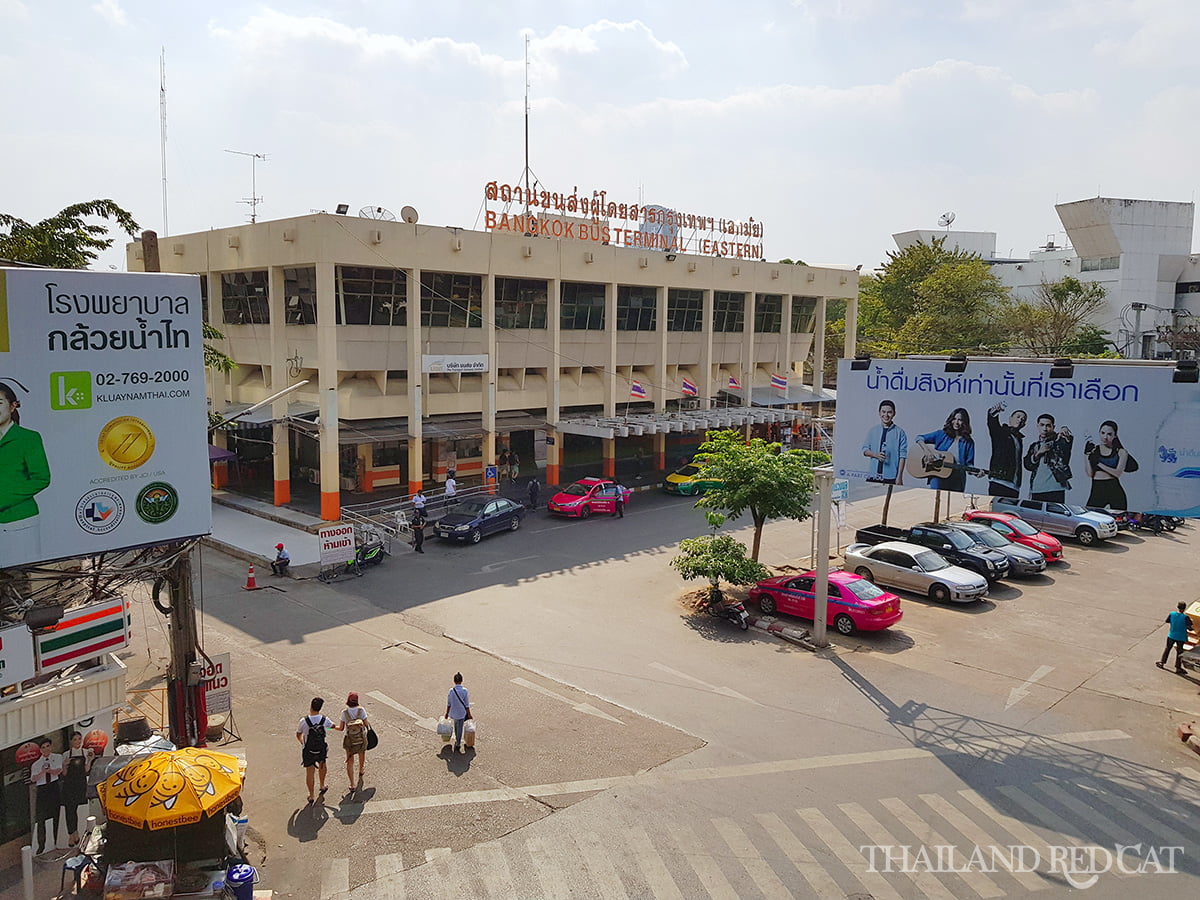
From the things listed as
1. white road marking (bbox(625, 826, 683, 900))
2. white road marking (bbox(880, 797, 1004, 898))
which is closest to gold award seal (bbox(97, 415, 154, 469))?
white road marking (bbox(625, 826, 683, 900))

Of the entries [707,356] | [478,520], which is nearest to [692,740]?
[478,520]

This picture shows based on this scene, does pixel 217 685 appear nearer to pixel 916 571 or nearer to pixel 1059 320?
pixel 916 571

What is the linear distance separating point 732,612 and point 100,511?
526 inches

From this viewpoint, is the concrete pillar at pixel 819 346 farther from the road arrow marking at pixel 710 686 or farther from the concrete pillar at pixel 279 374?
the road arrow marking at pixel 710 686

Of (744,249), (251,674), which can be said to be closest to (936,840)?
(251,674)

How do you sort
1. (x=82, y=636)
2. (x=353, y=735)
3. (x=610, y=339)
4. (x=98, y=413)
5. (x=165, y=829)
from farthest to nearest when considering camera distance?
(x=610, y=339) < (x=353, y=735) < (x=82, y=636) < (x=98, y=413) < (x=165, y=829)

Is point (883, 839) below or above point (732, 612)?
below

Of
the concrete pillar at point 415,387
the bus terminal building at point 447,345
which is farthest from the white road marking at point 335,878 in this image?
the concrete pillar at point 415,387

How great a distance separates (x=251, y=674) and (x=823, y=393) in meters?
42.3

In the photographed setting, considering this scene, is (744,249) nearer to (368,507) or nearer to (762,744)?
(368,507)

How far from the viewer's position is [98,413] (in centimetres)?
1026

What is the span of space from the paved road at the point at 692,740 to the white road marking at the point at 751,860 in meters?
0.03

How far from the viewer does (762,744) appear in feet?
43.6

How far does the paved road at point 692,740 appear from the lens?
9.97 meters
